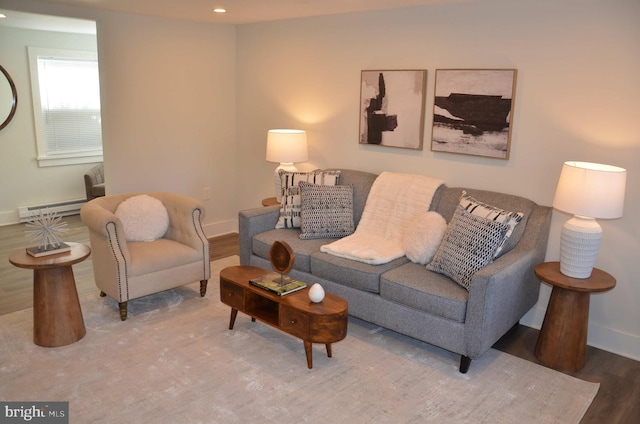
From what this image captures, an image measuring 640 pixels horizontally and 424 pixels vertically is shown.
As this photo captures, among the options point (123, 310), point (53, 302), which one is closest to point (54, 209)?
point (123, 310)

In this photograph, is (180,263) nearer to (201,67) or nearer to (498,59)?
(201,67)

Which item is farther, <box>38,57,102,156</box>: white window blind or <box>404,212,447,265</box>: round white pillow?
<box>38,57,102,156</box>: white window blind

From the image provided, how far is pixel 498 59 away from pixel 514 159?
704 mm

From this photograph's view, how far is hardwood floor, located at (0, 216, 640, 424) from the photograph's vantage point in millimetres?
2705

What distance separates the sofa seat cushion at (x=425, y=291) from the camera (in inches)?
117

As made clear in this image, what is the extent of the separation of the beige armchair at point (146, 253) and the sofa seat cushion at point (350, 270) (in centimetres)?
94

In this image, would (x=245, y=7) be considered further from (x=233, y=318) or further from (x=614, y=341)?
(x=614, y=341)

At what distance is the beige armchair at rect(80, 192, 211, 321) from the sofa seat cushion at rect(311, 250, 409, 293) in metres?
0.94

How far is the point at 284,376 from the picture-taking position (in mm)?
2924

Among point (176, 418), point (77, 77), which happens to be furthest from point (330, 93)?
point (77, 77)

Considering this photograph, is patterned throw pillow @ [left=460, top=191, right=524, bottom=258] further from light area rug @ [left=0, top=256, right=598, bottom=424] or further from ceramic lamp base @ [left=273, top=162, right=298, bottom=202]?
ceramic lamp base @ [left=273, top=162, right=298, bottom=202]

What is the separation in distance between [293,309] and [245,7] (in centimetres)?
254

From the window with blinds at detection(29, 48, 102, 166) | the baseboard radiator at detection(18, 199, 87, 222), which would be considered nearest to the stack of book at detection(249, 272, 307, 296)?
the baseboard radiator at detection(18, 199, 87, 222)

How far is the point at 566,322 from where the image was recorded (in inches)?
121
